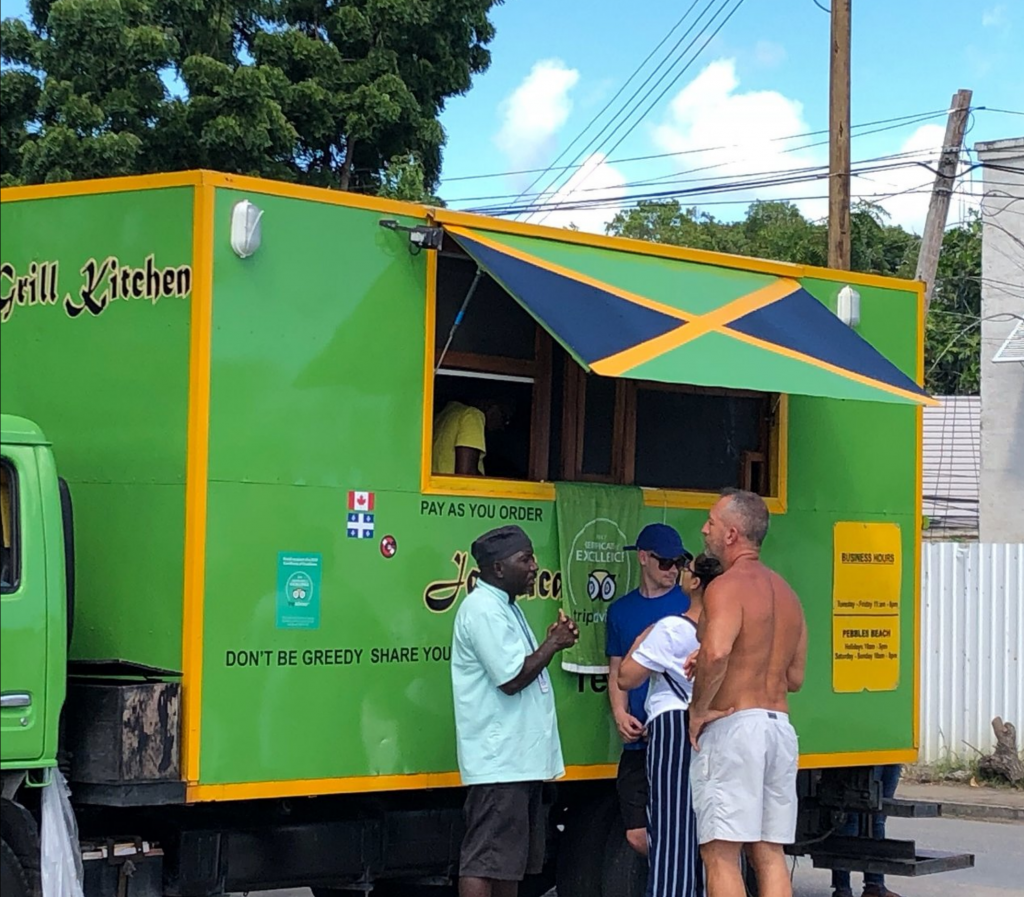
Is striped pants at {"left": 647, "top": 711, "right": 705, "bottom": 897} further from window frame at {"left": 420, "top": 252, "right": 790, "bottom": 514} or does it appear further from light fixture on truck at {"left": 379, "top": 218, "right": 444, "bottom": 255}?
light fixture on truck at {"left": 379, "top": 218, "right": 444, "bottom": 255}

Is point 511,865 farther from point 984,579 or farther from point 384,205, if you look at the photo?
point 984,579

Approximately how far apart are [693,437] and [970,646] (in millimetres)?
8010

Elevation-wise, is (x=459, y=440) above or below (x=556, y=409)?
below

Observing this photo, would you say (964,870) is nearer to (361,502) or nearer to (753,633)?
(753,633)

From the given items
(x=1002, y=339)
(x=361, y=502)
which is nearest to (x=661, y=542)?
(x=361, y=502)

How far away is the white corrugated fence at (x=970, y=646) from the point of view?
15453 mm

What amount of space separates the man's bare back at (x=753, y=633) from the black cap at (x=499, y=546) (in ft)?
2.62

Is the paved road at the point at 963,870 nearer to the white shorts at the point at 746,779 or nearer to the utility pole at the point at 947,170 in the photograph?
the white shorts at the point at 746,779

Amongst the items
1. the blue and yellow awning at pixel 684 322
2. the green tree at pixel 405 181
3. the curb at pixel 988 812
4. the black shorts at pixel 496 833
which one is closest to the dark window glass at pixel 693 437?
the blue and yellow awning at pixel 684 322

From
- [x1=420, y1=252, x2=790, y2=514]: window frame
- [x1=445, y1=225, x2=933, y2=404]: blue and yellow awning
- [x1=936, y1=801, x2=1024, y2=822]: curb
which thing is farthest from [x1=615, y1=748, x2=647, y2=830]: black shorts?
[x1=936, y1=801, x2=1024, y2=822]: curb

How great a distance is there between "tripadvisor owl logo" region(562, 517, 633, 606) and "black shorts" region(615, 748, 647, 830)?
0.72 meters

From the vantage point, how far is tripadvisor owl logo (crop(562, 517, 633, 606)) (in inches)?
306

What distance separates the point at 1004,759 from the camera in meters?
15.0

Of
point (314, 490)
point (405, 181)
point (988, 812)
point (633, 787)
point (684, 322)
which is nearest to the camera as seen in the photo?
point (314, 490)
